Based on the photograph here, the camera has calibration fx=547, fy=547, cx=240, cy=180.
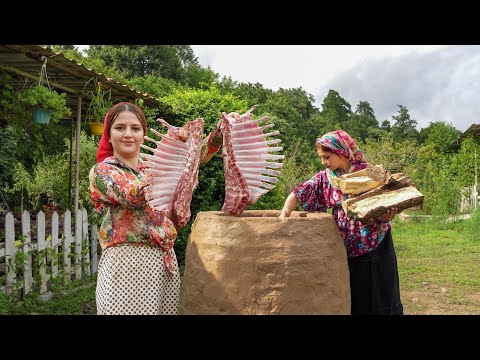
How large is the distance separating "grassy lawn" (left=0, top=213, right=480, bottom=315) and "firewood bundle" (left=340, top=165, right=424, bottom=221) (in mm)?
3299

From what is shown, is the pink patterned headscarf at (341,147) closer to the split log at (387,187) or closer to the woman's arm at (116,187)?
the split log at (387,187)

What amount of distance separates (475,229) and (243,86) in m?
16.5

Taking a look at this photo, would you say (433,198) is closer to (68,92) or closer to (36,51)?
(68,92)

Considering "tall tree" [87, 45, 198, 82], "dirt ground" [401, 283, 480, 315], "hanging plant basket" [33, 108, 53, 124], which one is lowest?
"dirt ground" [401, 283, 480, 315]

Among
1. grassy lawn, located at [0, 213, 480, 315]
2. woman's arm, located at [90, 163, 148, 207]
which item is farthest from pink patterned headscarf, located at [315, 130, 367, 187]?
grassy lawn, located at [0, 213, 480, 315]

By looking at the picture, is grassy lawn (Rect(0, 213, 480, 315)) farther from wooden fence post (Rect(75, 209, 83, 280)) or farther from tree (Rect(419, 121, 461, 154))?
tree (Rect(419, 121, 461, 154))

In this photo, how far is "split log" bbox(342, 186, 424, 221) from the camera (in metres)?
2.67

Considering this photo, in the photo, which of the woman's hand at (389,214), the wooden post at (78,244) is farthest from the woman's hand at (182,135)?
the wooden post at (78,244)

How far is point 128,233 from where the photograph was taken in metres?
2.65

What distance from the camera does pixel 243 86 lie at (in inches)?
1035

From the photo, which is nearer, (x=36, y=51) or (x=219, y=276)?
(x=219, y=276)

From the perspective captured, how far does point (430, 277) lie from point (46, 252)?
5.46 metres

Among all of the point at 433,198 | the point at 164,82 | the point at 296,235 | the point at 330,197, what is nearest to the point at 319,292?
the point at 296,235

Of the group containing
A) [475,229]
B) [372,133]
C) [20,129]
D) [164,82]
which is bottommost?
[475,229]
